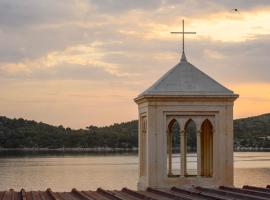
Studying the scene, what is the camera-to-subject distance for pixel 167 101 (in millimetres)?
19156

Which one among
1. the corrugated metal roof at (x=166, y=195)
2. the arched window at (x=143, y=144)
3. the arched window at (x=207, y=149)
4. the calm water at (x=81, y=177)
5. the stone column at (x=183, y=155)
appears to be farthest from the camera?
the calm water at (x=81, y=177)

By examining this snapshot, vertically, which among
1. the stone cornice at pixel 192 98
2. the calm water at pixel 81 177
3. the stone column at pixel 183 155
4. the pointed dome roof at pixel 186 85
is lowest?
the calm water at pixel 81 177

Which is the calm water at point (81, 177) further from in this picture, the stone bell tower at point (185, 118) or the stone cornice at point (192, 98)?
the stone cornice at point (192, 98)

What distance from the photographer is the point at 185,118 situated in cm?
1933

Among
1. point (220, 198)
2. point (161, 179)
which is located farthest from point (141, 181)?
point (220, 198)

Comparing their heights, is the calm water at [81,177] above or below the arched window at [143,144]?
below

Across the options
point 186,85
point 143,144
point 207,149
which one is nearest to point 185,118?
point 186,85

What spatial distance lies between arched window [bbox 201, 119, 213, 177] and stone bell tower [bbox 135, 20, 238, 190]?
0.20 m

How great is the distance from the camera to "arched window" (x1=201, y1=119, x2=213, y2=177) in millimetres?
19984

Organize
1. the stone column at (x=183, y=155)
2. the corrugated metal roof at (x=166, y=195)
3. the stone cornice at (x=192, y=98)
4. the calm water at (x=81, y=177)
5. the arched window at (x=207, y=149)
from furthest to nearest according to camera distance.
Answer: the calm water at (x=81, y=177) → the arched window at (x=207, y=149) → the stone column at (x=183, y=155) → the stone cornice at (x=192, y=98) → the corrugated metal roof at (x=166, y=195)

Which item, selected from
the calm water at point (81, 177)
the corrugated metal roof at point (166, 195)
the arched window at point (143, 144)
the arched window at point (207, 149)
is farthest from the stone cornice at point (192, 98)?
the calm water at point (81, 177)

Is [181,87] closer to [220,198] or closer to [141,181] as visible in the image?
[141,181]

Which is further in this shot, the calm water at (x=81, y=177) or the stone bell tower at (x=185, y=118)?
the calm water at (x=81, y=177)

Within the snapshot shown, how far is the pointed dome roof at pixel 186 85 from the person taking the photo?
1908 centimetres
